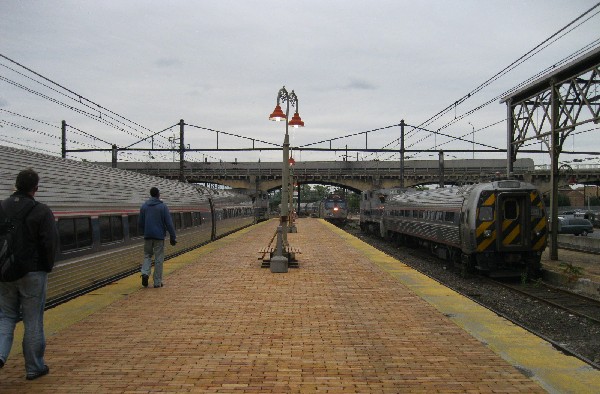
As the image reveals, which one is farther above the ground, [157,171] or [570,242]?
[157,171]

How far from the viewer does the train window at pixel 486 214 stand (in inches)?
609

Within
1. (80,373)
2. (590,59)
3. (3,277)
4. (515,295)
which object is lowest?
(515,295)

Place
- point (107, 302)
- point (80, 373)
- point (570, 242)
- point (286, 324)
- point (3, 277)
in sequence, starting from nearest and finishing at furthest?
point (3, 277)
point (80, 373)
point (286, 324)
point (107, 302)
point (570, 242)

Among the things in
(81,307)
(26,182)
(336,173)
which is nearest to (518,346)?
(26,182)

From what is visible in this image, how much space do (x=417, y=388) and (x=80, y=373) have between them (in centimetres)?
322

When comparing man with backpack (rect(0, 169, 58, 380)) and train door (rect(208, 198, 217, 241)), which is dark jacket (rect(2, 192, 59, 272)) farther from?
train door (rect(208, 198, 217, 241))

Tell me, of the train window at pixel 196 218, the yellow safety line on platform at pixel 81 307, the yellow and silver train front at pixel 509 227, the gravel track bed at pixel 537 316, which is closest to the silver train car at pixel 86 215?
the yellow safety line on platform at pixel 81 307

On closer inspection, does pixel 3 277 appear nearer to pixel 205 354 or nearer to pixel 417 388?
pixel 205 354

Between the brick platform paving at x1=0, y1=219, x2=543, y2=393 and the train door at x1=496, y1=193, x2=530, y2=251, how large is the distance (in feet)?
21.4

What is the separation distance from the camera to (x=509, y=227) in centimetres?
1549

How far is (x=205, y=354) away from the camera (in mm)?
5895

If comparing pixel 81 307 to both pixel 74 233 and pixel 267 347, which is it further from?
pixel 267 347

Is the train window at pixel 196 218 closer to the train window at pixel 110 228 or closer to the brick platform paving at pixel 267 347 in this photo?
the train window at pixel 110 228

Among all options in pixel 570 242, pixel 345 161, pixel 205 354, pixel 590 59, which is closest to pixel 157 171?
pixel 345 161
